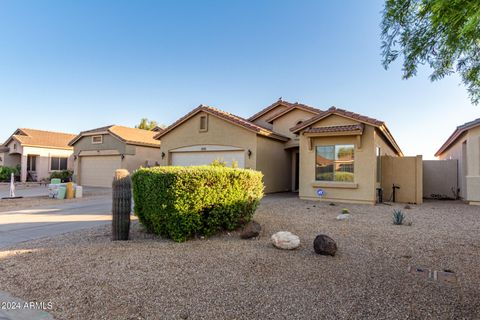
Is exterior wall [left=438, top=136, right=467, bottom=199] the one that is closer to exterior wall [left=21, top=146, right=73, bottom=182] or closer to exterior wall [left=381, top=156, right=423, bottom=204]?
exterior wall [left=381, top=156, right=423, bottom=204]

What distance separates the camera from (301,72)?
1753cm

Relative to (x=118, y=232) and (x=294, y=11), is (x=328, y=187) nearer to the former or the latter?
(x=294, y=11)

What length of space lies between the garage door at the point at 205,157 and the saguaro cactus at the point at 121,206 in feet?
32.2

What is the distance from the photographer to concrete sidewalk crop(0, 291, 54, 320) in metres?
3.17

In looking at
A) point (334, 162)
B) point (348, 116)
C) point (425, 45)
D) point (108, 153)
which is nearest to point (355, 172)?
point (334, 162)

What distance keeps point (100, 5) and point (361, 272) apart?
15.9 meters

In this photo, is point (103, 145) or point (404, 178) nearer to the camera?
point (404, 178)

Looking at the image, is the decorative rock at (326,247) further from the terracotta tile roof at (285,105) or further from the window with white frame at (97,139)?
the window with white frame at (97,139)

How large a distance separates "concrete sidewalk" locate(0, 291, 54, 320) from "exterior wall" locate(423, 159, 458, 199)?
1928 cm

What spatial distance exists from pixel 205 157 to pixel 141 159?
8561mm

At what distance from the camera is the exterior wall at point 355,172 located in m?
12.2

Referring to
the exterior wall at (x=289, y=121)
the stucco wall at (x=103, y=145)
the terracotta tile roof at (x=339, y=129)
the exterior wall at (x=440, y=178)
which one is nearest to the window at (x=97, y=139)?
the stucco wall at (x=103, y=145)

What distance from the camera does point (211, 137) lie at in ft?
54.6

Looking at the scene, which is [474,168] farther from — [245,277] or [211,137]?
[245,277]
